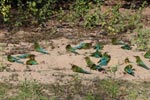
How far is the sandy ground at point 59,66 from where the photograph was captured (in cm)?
691

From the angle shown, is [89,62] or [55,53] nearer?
[89,62]

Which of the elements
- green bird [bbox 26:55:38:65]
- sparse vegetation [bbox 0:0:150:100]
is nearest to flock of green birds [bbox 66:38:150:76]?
sparse vegetation [bbox 0:0:150:100]

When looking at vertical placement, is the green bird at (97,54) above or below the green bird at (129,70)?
above

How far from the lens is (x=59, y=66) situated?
738 cm

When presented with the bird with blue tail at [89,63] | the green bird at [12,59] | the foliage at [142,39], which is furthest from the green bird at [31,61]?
the foliage at [142,39]

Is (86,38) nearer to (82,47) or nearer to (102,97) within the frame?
(82,47)

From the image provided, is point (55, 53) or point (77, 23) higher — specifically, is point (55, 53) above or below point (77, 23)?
below

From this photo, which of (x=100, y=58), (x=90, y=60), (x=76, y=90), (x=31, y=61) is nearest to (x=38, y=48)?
(x=31, y=61)

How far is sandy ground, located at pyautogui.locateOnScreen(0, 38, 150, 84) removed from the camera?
691cm

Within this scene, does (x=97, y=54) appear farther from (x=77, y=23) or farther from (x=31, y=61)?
(x=77, y=23)

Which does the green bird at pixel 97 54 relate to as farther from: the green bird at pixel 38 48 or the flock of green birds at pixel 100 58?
the green bird at pixel 38 48

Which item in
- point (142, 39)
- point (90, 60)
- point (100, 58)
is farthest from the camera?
point (142, 39)

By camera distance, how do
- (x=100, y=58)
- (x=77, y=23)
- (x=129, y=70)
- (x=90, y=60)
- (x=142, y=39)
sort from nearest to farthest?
(x=129, y=70)
(x=90, y=60)
(x=100, y=58)
(x=142, y=39)
(x=77, y=23)

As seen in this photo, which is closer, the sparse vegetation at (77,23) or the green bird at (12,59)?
the sparse vegetation at (77,23)
